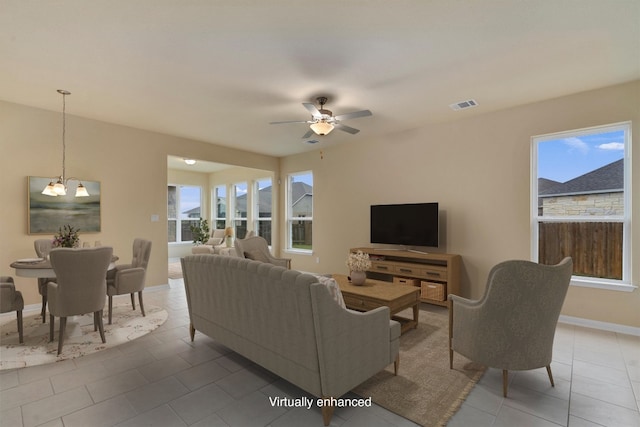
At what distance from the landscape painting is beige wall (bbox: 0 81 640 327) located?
4.5 inches

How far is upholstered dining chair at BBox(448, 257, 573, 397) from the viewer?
2.02 meters

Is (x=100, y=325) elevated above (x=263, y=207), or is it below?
below

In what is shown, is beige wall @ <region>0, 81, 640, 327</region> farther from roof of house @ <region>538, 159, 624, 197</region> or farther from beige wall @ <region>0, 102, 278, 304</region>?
roof of house @ <region>538, 159, 624, 197</region>

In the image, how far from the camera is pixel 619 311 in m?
3.39

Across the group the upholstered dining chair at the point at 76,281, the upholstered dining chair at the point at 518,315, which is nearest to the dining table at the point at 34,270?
the upholstered dining chair at the point at 76,281

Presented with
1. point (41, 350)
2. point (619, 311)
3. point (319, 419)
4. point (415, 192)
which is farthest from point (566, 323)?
point (41, 350)

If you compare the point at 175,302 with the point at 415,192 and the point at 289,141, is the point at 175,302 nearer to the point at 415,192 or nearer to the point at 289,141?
the point at 289,141

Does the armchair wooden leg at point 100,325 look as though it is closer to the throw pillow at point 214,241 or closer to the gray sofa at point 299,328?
the gray sofa at point 299,328

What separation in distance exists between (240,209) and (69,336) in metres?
6.10

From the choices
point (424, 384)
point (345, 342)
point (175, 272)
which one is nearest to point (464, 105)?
point (424, 384)

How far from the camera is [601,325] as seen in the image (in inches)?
137

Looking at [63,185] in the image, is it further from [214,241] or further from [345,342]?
[214,241]

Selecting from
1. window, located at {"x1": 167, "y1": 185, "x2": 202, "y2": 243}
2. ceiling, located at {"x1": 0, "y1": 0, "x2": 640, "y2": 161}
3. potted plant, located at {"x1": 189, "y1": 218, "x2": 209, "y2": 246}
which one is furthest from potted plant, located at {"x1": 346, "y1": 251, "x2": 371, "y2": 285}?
window, located at {"x1": 167, "y1": 185, "x2": 202, "y2": 243}

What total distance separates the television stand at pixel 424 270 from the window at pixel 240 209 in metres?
5.11
